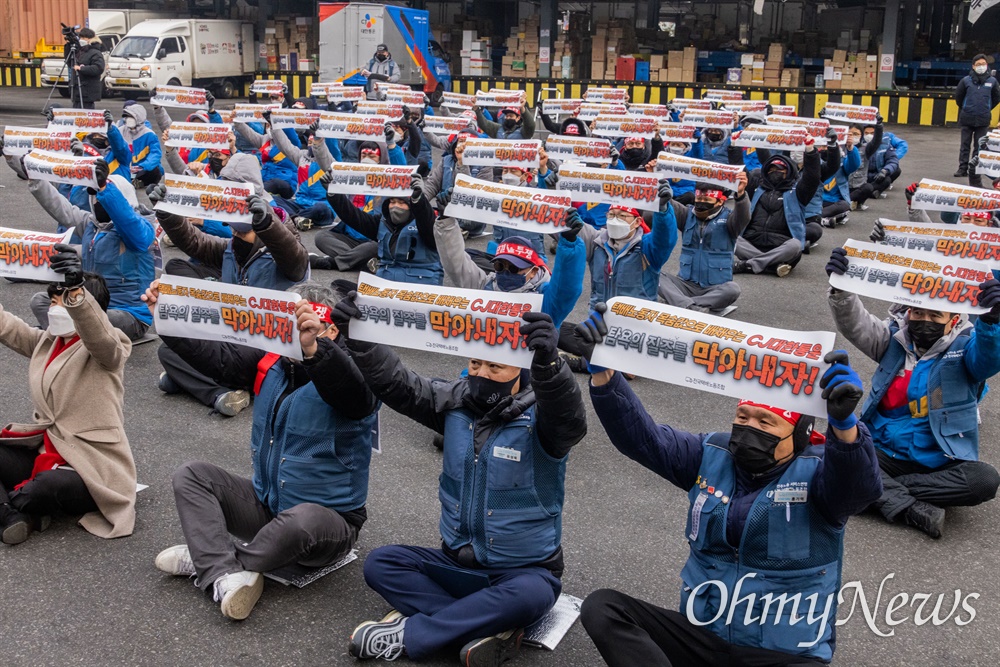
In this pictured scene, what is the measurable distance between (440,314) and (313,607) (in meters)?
1.47

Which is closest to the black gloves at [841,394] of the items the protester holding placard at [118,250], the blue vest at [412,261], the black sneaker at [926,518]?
the black sneaker at [926,518]

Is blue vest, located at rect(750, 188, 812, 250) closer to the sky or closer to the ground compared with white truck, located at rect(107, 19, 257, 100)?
closer to the ground

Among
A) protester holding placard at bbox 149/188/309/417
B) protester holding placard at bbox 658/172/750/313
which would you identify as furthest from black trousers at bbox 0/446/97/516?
protester holding placard at bbox 658/172/750/313

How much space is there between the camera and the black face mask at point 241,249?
24.0 ft

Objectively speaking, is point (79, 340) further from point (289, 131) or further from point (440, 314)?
point (289, 131)

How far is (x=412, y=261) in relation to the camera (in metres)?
8.62

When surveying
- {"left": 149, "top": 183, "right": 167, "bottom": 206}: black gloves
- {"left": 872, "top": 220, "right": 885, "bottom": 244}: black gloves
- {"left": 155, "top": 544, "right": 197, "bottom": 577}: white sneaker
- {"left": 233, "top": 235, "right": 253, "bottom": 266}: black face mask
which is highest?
{"left": 149, "top": 183, "right": 167, "bottom": 206}: black gloves

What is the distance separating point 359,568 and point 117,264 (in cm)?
422

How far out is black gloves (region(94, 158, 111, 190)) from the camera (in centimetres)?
770

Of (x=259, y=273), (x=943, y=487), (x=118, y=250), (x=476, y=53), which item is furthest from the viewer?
(x=476, y=53)

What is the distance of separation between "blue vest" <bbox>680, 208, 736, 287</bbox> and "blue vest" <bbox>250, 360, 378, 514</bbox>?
5.43 meters

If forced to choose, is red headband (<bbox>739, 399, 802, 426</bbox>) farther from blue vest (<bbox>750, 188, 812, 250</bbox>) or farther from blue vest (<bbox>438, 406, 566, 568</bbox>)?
blue vest (<bbox>750, 188, 812, 250</bbox>)

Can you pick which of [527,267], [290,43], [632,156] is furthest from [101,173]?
[290,43]

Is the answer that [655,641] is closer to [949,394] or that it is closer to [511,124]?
[949,394]
